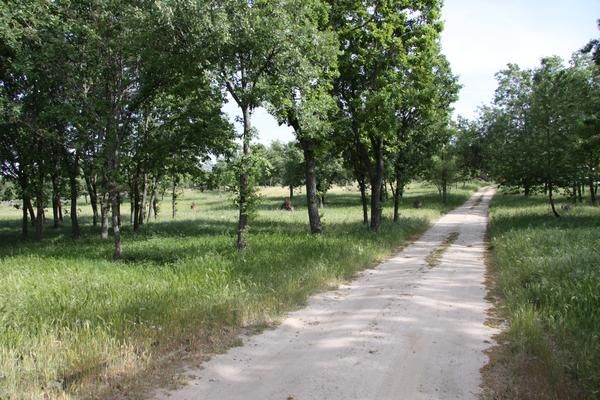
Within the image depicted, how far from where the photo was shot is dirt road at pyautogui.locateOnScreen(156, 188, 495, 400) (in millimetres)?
4836

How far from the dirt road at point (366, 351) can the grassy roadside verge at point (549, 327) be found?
38cm

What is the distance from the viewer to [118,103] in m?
15.2

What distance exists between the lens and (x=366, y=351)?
5.92 m

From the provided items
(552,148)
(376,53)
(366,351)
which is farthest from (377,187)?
(366,351)

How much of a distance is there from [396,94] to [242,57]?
9.09 metres

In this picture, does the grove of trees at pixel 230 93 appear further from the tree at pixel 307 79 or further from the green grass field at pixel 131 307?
the green grass field at pixel 131 307

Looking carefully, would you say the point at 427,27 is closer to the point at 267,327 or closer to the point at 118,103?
the point at 118,103

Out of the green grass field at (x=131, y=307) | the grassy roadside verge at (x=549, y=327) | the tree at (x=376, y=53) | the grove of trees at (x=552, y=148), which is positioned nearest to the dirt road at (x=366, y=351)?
the grassy roadside verge at (x=549, y=327)

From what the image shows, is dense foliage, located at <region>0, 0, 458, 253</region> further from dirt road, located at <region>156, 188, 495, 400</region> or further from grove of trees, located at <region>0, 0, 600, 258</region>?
dirt road, located at <region>156, 188, 495, 400</region>

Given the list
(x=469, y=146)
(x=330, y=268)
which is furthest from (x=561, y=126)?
(x=469, y=146)

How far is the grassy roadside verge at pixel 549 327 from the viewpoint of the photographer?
4707 millimetres

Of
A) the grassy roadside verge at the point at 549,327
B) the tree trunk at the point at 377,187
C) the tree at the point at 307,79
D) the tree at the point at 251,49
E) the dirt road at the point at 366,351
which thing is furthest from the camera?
the tree trunk at the point at 377,187

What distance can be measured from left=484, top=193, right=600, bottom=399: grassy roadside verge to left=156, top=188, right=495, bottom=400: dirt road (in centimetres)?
38

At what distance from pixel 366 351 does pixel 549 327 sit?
275 cm
